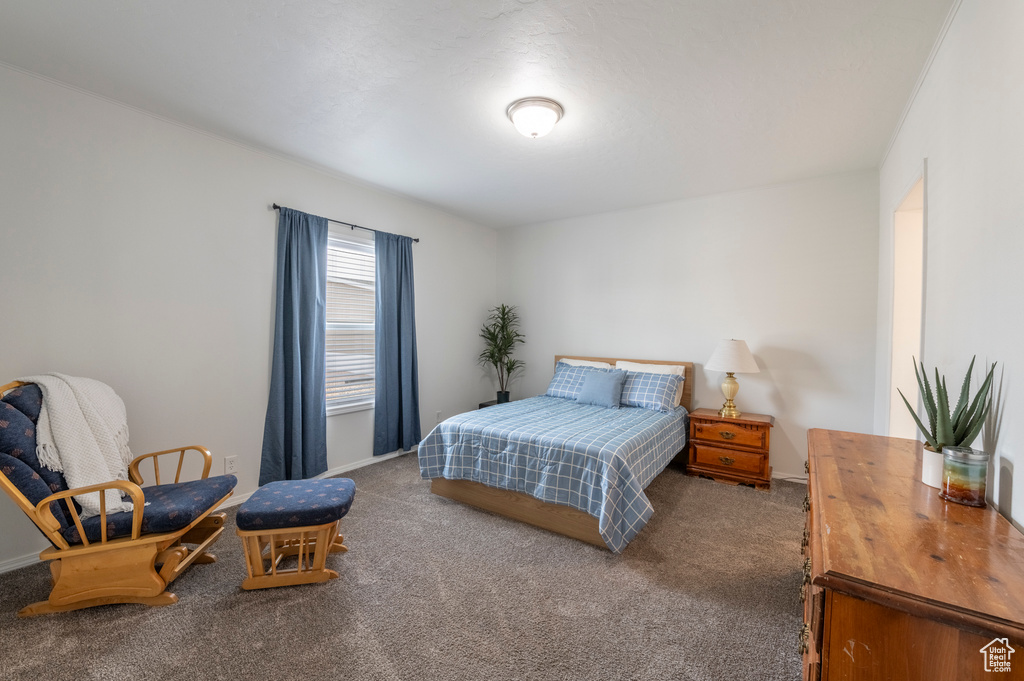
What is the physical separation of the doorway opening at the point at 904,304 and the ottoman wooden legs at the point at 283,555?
3452mm

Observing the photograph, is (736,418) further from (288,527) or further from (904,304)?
(288,527)

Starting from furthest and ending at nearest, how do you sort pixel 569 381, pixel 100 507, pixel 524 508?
pixel 569 381 → pixel 524 508 → pixel 100 507

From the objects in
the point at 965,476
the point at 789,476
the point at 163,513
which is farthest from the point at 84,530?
the point at 789,476

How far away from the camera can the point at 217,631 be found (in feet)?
6.00

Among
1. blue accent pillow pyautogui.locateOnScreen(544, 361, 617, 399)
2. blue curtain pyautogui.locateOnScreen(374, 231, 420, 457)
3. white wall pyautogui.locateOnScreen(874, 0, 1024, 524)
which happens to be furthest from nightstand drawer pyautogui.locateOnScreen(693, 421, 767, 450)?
blue curtain pyautogui.locateOnScreen(374, 231, 420, 457)

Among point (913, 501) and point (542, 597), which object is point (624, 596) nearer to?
point (542, 597)

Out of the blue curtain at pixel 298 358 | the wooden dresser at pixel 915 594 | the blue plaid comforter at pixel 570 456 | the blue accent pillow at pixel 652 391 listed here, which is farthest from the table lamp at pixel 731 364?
the blue curtain at pixel 298 358

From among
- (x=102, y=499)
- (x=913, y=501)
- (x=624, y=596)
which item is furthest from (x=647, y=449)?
(x=102, y=499)

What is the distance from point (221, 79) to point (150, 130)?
84 cm

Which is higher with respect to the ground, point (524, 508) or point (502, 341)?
point (502, 341)

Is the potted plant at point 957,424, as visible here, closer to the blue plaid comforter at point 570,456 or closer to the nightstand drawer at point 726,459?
the blue plaid comforter at point 570,456

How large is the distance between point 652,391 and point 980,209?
9.01 feet

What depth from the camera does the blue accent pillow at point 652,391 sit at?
392cm

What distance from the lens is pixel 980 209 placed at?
4.64 ft
